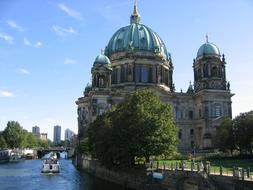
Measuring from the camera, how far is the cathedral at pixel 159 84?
102938 millimetres

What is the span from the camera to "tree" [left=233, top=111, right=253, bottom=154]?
72.9m

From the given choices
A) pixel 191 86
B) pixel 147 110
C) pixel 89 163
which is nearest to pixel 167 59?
pixel 191 86

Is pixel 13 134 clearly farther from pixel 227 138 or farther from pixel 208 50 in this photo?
pixel 227 138

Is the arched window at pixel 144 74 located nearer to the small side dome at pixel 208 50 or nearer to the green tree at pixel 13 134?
the small side dome at pixel 208 50

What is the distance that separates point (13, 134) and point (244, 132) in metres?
119

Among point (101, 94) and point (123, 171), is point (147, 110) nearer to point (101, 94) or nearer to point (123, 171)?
point (123, 171)

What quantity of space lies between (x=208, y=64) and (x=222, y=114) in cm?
1347

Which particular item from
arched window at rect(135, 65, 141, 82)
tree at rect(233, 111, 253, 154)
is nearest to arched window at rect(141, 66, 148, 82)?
arched window at rect(135, 65, 141, 82)

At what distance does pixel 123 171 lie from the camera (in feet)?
201

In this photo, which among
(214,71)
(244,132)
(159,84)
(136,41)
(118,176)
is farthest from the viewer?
(136,41)

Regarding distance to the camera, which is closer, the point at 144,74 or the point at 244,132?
the point at 244,132

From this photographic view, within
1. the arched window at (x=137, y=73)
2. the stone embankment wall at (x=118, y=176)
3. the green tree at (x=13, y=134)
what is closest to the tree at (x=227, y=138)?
the stone embankment wall at (x=118, y=176)

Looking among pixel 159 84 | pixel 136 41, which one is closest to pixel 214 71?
pixel 159 84

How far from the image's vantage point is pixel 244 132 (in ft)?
241
